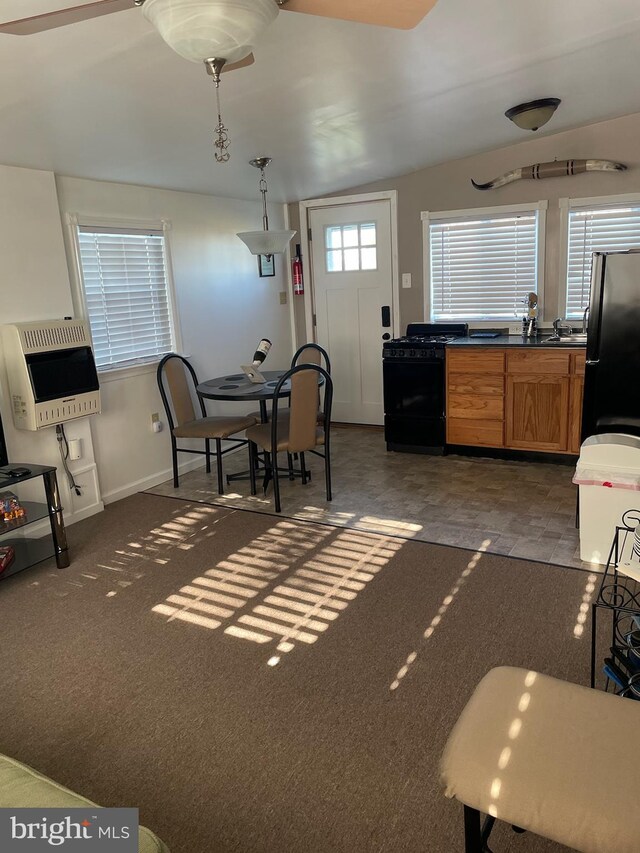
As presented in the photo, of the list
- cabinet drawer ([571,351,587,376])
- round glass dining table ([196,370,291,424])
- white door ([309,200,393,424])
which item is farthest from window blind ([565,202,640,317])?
round glass dining table ([196,370,291,424])

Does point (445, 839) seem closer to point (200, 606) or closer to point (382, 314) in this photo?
point (200, 606)

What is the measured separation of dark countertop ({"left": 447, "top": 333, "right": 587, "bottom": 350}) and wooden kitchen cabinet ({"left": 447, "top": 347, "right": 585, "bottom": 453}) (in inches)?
1.3

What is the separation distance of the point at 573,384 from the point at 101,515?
343 cm

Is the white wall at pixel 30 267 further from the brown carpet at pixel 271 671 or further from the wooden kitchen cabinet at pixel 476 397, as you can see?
the wooden kitchen cabinet at pixel 476 397

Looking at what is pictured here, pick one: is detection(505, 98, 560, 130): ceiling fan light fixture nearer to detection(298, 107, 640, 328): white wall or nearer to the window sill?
detection(298, 107, 640, 328): white wall

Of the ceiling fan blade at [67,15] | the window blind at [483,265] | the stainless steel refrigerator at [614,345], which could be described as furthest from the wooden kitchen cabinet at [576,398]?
the ceiling fan blade at [67,15]

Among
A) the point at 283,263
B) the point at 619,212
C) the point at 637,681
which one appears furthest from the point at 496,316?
the point at 637,681

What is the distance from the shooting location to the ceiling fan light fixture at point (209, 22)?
1.44 metres

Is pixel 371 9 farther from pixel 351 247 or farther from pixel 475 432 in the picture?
pixel 351 247

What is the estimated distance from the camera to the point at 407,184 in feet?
18.2

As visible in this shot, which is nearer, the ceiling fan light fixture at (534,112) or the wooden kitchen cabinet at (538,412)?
the ceiling fan light fixture at (534,112)

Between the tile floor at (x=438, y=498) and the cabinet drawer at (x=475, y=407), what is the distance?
14.1 inches

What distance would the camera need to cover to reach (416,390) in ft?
16.9

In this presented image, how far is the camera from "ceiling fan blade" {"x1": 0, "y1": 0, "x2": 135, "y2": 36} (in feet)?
5.01
